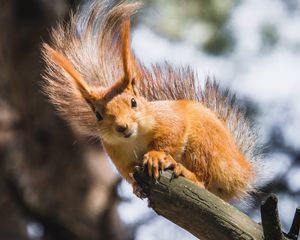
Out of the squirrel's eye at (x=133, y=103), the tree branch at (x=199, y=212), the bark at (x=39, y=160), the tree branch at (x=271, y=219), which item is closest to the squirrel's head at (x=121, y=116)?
the squirrel's eye at (x=133, y=103)

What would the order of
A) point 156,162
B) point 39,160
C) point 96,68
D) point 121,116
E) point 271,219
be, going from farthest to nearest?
point 39,160, point 96,68, point 121,116, point 156,162, point 271,219

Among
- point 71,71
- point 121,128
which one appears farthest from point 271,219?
point 71,71

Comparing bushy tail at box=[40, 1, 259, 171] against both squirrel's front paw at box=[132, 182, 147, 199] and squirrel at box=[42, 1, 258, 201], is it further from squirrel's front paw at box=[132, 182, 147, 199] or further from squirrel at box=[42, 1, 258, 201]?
squirrel's front paw at box=[132, 182, 147, 199]

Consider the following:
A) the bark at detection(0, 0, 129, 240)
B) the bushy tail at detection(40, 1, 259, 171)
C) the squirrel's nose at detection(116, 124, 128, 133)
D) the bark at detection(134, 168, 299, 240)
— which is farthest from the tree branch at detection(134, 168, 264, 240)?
the bark at detection(0, 0, 129, 240)

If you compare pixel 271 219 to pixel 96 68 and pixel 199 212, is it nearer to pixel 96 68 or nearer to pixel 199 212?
pixel 199 212

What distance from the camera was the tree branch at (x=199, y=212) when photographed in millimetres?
1840

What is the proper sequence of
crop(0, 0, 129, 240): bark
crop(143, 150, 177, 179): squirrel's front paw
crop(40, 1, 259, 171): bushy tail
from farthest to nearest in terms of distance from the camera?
crop(0, 0, 129, 240): bark → crop(40, 1, 259, 171): bushy tail → crop(143, 150, 177, 179): squirrel's front paw

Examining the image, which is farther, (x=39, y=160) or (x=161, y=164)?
(x=39, y=160)

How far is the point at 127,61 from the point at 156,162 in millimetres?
317

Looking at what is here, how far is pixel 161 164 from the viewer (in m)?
1.97

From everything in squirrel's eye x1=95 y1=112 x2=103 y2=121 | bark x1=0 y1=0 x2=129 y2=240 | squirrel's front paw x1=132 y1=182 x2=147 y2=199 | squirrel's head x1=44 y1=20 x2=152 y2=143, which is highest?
squirrel's head x1=44 y1=20 x2=152 y2=143

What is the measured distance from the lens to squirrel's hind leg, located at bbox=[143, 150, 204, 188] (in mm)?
1910

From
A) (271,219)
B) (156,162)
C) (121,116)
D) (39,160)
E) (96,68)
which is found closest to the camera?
(271,219)

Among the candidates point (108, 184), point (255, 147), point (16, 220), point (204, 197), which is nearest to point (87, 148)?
point (108, 184)
